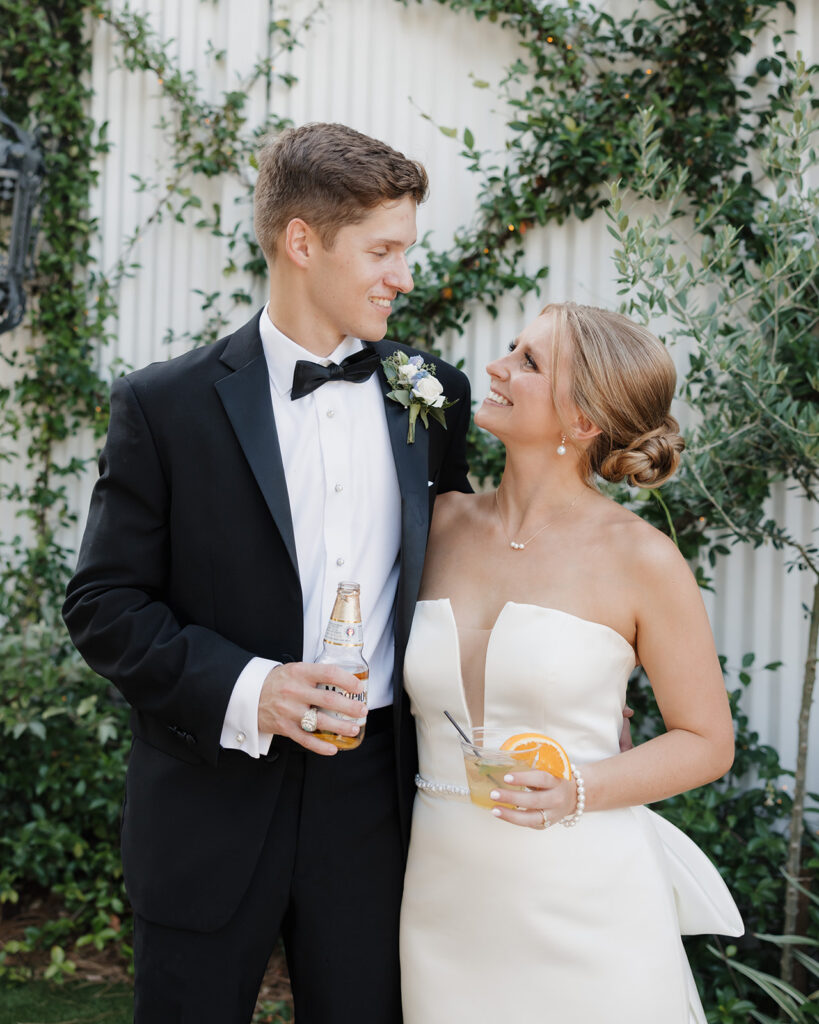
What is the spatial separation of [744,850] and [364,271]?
2.12m

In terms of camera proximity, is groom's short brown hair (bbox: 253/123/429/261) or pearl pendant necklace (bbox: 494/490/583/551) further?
pearl pendant necklace (bbox: 494/490/583/551)

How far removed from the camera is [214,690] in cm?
191

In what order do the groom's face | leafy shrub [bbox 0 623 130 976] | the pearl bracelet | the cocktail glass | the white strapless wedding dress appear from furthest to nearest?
leafy shrub [bbox 0 623 130 976] < the groom's face < the white strapless wedding dress < the pearl bracelet < the cocktail glass

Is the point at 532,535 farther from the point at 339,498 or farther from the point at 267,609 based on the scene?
the point at 267,609

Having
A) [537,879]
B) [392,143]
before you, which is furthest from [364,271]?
[392,143]

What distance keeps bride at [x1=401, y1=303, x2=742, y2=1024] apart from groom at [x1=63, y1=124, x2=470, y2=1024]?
0.41 feet

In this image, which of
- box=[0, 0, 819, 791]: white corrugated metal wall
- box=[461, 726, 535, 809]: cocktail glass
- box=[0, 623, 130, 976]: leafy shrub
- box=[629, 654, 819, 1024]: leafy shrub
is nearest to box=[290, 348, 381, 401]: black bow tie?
box=[461, 726, 535, 809]: cocktail glass

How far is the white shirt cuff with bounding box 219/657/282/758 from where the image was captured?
191cm

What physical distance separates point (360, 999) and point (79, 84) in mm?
3809

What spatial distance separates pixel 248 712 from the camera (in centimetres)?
191

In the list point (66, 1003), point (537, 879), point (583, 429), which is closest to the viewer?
point (537, 879)

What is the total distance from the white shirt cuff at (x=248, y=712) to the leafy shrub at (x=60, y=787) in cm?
201

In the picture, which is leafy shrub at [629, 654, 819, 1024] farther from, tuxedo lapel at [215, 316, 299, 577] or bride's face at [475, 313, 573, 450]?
tuxedo lapel at [215, 316, 299, 577]

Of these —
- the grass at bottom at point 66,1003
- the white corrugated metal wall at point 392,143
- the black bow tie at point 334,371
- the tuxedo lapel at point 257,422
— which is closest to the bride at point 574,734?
the black bow tie at point 334,371
